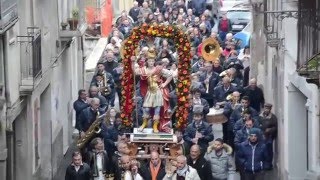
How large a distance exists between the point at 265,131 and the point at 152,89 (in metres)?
2.82

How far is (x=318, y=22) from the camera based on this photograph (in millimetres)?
25406

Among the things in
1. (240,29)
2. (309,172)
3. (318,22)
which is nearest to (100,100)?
(309,172)

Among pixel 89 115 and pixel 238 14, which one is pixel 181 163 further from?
pixel 238 14

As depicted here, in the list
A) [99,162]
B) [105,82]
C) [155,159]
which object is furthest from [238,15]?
[155,159]

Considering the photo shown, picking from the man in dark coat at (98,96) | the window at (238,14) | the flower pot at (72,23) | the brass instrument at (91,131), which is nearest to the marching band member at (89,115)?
the man in dark coat at (98,96)

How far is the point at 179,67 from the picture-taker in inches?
1197

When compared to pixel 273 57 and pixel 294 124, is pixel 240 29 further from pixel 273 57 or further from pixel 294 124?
pixel 294 124

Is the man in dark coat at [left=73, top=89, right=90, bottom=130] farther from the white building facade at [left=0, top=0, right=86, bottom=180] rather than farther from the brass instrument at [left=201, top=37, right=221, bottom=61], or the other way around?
the brass instrument at [left=201, top=37, right=221, bottom=61]

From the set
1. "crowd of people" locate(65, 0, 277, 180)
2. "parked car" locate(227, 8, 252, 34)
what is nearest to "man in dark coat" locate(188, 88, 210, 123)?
"crowd of people" locate(65, 0, 277, 180)

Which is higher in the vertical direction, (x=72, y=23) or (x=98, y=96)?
(x=72, y=23)

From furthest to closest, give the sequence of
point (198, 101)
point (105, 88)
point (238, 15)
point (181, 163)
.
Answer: point (238, 15) < point (105, 88) < point (198, 101) < point (181, 163)

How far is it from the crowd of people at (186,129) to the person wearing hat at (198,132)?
0.02 meters

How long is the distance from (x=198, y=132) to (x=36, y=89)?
3446mm

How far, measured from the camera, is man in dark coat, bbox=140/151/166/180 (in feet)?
91.6
